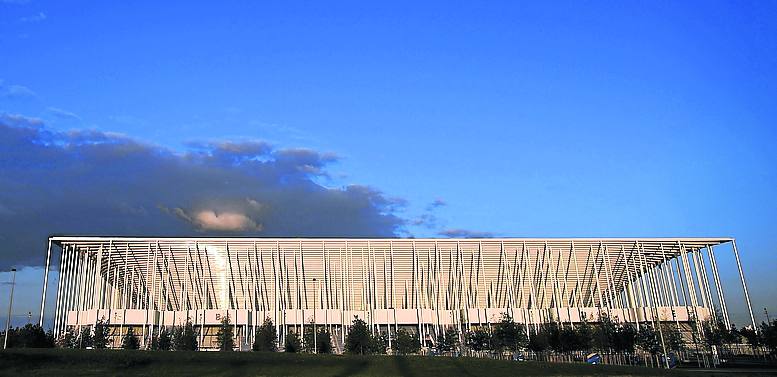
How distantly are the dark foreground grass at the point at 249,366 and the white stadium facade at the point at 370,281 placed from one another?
37114 mm

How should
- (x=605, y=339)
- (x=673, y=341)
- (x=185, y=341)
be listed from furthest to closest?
(x=673, y=341) < (x=605, y=339) < (x=185, y=341)

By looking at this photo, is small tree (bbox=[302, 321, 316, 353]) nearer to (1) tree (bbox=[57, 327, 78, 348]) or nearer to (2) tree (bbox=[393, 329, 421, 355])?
(2) tree (bbox=[393, 329, 421, 355])

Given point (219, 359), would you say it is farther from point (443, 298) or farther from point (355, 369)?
point (443, 298)

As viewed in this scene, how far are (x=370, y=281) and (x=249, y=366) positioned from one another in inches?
1736

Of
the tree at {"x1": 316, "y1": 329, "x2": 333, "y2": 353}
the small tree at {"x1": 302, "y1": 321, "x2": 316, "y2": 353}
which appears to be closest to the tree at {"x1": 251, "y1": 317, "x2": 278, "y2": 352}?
the small tree at {"x1": 302, "y1": 321, "x2": 316, "y2": 353}

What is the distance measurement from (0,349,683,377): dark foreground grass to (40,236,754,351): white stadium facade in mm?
37114

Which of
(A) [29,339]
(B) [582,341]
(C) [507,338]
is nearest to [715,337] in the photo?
(B) [582,341]

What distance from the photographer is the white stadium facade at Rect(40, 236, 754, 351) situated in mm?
73438

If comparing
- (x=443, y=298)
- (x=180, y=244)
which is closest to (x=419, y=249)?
(x=443, y=298)

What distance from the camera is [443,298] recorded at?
267ft

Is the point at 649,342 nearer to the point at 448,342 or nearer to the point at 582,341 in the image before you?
the point at 582,341

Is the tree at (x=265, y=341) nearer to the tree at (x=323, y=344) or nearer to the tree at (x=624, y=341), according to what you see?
the tree at (x=323, y=344)

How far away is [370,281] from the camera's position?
76.5 m

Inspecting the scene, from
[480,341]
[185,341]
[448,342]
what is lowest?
[480,341]
